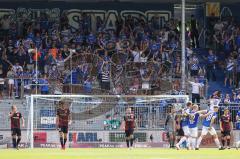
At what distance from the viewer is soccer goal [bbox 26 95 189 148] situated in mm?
34938

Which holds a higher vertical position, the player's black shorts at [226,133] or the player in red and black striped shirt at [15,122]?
the player in red and black striped shirt at [15,122]

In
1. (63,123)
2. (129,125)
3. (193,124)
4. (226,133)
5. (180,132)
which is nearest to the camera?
(63,123)

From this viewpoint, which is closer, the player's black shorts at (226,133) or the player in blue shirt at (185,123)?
the player in blue shirt at (185,123)

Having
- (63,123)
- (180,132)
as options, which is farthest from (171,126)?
(63,123)

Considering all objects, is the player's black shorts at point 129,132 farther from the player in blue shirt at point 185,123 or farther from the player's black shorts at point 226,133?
the player's black shorts at point 226,133

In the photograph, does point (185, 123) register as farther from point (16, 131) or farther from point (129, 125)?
point (16, 131)

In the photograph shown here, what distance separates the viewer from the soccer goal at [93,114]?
34.9 m

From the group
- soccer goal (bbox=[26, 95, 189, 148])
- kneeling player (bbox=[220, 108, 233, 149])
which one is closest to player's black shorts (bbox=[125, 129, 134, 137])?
soccer goal (bbox=[26, 95, 189, 148])

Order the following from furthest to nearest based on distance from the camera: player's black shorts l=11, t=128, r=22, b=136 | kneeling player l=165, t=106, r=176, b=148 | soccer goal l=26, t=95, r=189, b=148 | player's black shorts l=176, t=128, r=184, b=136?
1. soccer goal l=26, t=95, r=189, b=148
2. kneeling player l=165, t=106, r=176, b=148
3. player's black shorts l=176, t=128, r=184, b=136
4. player's black shorts l=11, t=128, r=22, b=136

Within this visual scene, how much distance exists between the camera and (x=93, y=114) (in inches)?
1401

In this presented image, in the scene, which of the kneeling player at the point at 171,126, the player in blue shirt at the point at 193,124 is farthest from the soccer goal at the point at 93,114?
the player in blue shirt at the point at 193,124

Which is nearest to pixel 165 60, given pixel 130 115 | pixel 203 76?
pixel 203 76

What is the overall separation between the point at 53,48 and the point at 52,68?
164cm

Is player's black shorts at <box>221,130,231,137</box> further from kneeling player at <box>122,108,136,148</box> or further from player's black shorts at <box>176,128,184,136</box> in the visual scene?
kneeling player at <box>122,108,136,148</box>
